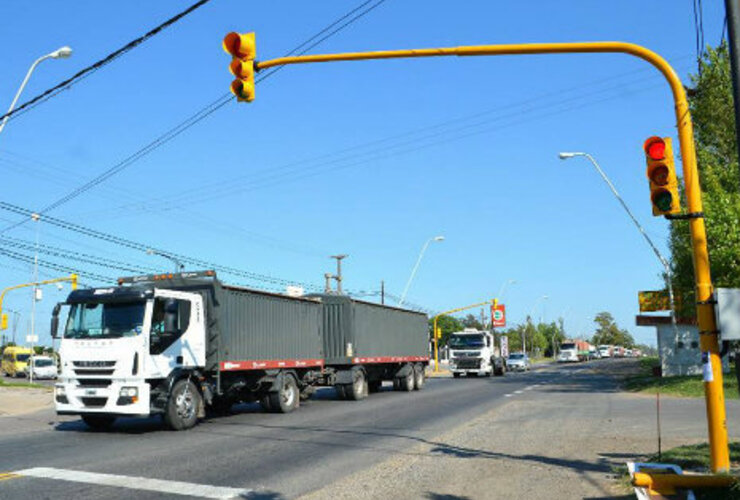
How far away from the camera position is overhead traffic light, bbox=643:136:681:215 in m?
7.69

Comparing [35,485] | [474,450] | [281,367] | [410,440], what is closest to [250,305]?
[281,367]

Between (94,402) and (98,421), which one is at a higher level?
(94,402)

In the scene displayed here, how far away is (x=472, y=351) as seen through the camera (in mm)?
41344

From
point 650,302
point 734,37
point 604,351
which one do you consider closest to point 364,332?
point 734,37

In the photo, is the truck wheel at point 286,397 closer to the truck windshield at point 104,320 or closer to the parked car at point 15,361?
the truck windshield at point 104,320

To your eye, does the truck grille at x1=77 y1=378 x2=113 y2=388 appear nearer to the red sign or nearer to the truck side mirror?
the truck side mirror

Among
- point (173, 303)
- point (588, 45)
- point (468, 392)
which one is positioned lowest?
point (468, 392)

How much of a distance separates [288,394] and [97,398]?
20.5ft

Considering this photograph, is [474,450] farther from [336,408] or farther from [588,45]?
[336,408]

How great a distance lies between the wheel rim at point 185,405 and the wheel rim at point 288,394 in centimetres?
410

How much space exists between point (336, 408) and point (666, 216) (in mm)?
13889

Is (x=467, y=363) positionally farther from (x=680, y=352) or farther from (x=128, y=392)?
(x=128, y=392)

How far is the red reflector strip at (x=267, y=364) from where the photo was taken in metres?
16.1

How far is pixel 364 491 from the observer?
8125 millimetres
